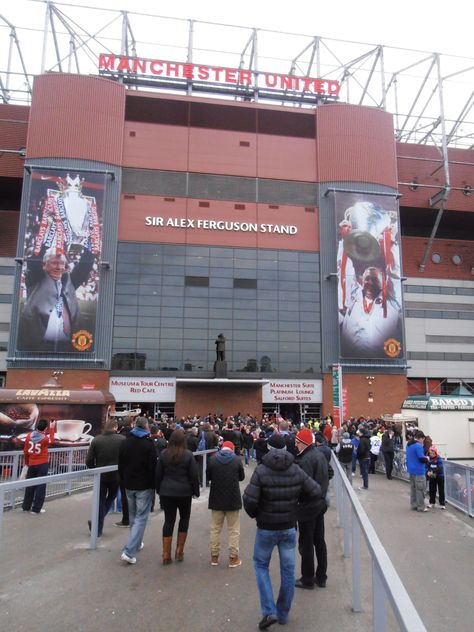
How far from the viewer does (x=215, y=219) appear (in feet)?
120

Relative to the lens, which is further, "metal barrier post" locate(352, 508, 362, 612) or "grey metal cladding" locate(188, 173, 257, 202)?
"grey metal cladding" locate(188, 173, 257, 202)

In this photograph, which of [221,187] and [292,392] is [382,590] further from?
[221,187]

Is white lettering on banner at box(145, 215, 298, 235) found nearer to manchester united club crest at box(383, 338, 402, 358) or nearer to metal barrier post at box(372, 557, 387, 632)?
manchester united club crest at box(383, 338, 402, 358)

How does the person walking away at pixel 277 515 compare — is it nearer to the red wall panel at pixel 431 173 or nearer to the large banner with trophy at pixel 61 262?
the large banner with trophy at pixel 61 262

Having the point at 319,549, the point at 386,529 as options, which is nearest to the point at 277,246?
the point at 386,529

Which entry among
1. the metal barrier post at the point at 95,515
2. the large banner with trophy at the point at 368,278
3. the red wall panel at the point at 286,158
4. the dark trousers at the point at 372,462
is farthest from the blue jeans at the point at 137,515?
the red wall panel at the point at 286,158

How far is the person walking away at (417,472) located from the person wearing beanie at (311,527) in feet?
17.9

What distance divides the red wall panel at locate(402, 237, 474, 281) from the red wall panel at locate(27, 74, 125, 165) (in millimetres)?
26457

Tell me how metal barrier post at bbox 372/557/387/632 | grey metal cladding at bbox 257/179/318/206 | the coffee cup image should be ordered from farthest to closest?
grey metal cladding at bbox 257/179/318/206
the coffee cup image
metal barrier post at bbox 372/557/387/632

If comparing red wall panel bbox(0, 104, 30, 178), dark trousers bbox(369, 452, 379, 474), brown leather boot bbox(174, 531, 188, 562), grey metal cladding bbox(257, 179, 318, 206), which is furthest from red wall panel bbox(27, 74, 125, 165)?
brown leather boot bbox(174, 531, 188, 562)

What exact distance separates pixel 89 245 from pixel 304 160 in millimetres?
17874

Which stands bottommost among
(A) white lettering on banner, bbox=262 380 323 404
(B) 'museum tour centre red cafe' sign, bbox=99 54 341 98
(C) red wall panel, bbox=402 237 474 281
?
(A) white lettering on banner, bbox=262 380 323 404

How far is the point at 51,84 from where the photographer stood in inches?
1391

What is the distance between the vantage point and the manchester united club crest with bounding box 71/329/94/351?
3219cm
